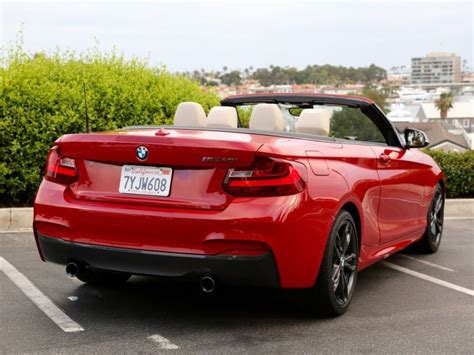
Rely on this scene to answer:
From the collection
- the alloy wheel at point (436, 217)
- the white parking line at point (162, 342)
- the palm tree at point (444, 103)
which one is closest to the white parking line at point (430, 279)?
the alloy wheel at point (436, 217)

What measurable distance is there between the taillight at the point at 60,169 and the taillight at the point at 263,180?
1.05 metres

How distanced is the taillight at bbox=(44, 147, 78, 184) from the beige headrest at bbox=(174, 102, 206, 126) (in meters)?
1.31

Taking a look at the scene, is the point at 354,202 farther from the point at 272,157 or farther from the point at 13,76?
the point at 13,76

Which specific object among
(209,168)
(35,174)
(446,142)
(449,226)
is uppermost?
(209,168)

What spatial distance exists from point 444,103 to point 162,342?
15253 cm

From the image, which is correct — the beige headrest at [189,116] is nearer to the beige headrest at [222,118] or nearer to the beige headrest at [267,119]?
the beige headrest at [222,118]

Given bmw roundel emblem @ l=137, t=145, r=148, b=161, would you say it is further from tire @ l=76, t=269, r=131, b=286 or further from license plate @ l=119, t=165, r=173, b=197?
tire @ l=76, t=269, r=131, b=286

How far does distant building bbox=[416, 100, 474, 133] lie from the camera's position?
157962 millimetres

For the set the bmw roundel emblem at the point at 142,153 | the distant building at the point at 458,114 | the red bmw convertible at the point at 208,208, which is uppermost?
the bmw roundel emblem at the point at 142,153

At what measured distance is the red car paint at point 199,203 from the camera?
A: 4.71m

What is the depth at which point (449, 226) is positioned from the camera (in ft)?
33.0

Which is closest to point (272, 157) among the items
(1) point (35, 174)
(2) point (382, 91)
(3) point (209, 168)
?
(3) point (209, 168)

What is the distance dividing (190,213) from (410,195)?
2865 mm

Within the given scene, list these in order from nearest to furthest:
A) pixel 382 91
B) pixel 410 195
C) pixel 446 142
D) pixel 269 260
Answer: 1. pixel 269 260
2. pixel 410 195
3. pixel 446 142
4. pixel 382 91
